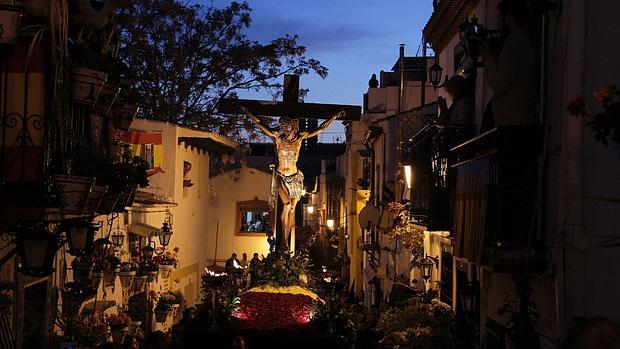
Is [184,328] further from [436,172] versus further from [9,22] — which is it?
[9,22]

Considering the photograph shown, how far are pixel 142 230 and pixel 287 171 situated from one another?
234 inches

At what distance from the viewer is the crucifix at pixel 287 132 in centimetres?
2692

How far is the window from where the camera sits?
43625mm

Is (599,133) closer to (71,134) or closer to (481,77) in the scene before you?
(71,134)

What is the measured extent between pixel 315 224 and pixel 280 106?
36.0 m

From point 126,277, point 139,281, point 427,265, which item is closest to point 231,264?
point 139,281

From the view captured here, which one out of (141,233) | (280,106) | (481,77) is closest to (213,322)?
(141,233)

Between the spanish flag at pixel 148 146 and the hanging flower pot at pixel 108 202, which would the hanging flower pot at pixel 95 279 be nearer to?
the hanging flower pot at pixel 108 202

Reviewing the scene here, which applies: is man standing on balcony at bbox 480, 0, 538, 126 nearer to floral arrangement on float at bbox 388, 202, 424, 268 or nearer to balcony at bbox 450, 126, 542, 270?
balcony at bbox 450, 126, 542, 270

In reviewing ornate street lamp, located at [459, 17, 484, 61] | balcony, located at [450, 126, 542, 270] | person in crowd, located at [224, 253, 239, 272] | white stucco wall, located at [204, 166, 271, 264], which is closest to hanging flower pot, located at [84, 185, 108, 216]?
balcony, located at [450, 126, 542, 270]

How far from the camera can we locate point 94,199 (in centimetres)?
1063

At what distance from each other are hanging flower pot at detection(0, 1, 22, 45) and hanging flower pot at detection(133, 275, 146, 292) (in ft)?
42.7

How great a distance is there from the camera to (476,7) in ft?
51.9

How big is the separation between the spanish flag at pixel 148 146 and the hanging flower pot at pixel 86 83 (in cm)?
1207
